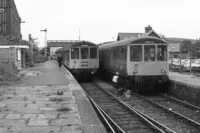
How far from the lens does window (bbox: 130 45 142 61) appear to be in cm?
1449

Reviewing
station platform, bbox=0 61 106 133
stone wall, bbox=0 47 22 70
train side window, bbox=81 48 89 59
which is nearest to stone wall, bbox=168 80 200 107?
station platform, bbox=0 61 106 133

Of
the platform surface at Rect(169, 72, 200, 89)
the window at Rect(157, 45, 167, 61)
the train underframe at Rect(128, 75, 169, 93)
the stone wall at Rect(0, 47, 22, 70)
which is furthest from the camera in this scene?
the stone wall at Rect(0, 47, 22, 70)

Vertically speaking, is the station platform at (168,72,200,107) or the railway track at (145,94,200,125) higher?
the station platform at (168,72,200,107)

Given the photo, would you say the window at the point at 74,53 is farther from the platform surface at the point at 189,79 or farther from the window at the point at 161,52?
the window at the point at 161,52

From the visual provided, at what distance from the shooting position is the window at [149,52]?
14539 mm

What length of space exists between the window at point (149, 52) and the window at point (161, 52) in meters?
0.27

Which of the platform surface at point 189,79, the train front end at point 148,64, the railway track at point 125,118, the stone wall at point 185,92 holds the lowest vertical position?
the railway track at point 125,118

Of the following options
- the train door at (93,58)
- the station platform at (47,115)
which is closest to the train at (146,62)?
the station platform at (47,115)

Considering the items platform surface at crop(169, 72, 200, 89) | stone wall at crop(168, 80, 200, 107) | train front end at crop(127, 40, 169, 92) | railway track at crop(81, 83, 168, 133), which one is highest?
train front end at crop(127, 40, 169, 92)

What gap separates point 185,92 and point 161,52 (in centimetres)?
265

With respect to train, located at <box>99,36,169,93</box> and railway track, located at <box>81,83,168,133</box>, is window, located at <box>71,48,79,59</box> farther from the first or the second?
railway track, located at <box>81,83,168,133</box>

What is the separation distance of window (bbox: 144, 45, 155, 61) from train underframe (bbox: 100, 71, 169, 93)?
968 millimetres

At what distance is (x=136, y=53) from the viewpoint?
14539 millimetres

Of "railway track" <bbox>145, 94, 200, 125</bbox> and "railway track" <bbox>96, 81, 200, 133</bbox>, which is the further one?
"railway track" <bbox>145, 94, 200, 125</bbox>
